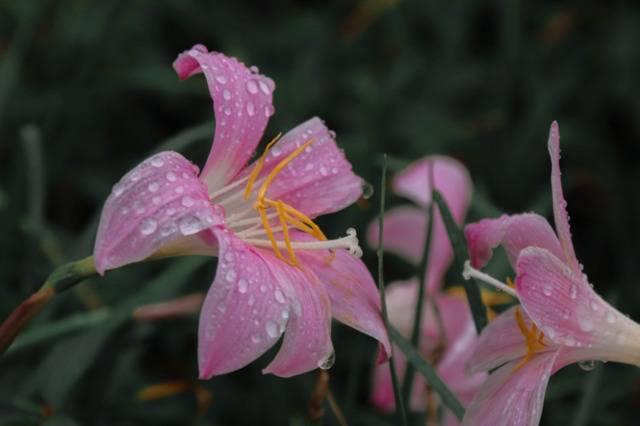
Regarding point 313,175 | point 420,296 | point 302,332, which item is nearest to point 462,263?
point 420,296

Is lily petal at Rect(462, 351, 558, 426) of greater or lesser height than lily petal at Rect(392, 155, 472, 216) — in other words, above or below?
above

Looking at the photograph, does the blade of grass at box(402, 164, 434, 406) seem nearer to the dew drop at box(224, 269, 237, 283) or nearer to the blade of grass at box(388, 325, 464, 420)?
the blade of grass at box(388, 325, 464, 420)

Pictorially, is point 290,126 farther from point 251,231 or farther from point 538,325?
point 538,325

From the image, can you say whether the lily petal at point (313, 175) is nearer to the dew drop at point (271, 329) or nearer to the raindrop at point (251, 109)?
the raindrop at point (251, 109)

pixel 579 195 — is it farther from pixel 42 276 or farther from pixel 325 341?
pixel 325 341

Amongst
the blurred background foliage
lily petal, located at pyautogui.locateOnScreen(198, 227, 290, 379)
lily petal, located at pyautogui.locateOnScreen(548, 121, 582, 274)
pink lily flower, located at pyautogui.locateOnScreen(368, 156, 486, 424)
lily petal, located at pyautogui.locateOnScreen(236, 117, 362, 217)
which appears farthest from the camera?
the blurred background foliage

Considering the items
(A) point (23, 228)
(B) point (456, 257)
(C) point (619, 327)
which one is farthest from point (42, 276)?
(C) point (619, 327)

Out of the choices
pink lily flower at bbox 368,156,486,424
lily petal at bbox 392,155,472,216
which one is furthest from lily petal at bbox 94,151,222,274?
lily petal at bbox 392,155,472,216
